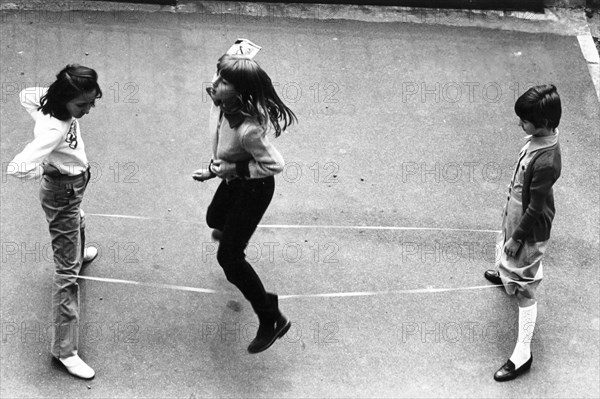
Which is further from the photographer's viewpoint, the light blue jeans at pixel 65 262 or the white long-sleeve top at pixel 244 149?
the light blue jeans at pixel 65 262

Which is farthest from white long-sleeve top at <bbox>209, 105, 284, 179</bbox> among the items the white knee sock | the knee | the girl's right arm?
the white knee sock

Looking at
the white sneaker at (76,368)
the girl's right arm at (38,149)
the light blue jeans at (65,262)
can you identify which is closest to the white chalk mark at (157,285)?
the light blue jeans at (65,262)

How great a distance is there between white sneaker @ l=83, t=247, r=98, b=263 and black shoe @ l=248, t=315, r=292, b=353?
1312mm

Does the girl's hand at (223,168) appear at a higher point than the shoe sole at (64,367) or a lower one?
higher

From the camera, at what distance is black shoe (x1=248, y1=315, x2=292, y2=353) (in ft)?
17.6

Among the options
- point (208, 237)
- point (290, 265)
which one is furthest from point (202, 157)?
point (290, 265)

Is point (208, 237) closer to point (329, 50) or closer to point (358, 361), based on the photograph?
point (358, 361)

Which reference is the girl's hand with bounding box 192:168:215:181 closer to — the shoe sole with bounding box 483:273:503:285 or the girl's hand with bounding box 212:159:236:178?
the girl's hand with bounding box 212:159:236:178

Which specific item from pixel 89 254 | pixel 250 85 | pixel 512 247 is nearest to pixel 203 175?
pixel 250 85

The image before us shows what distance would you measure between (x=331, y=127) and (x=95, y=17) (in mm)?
2480

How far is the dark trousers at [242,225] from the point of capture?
4.96m

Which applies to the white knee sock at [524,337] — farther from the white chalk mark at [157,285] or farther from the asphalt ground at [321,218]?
the white chalk mark at [157,285]

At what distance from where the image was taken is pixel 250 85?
4.59 meters

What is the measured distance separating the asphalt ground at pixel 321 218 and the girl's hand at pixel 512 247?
0.68 metres
